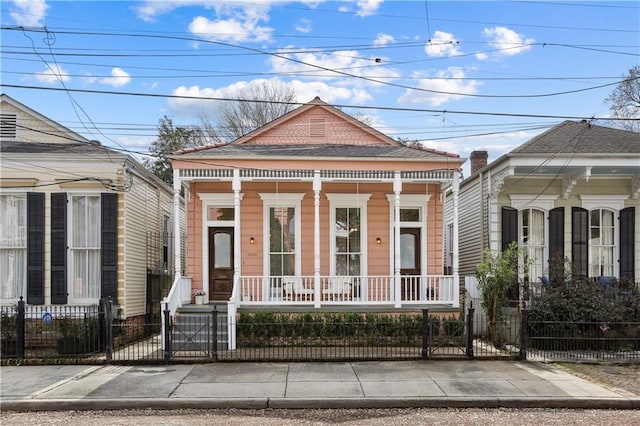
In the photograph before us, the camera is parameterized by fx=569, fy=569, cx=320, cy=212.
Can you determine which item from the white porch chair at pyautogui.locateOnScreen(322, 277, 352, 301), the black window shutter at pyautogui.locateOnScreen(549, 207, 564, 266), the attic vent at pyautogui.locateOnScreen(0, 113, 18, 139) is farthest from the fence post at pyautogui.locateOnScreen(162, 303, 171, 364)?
the black window shutter at pyautogui.locateOnScreen(549, 207, 564, 266)

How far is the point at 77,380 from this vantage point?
10.1 meters

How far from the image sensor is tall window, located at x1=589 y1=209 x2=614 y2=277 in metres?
16.5

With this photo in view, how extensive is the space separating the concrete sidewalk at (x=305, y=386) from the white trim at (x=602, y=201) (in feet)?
22.6

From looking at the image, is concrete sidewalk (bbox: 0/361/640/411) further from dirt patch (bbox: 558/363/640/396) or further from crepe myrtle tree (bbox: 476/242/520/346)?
crepe myrtle tree (bbox: 476/242/520/346)

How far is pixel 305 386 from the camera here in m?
9.42

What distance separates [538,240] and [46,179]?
1351 centimetres

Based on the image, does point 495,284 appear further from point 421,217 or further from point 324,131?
point 324,131

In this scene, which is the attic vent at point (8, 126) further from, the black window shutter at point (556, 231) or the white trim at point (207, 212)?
the black window shutter at point (556, 231)

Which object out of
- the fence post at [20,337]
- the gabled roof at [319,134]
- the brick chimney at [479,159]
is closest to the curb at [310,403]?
the fence post at [20,337]

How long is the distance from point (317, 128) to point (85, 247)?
7.40 m

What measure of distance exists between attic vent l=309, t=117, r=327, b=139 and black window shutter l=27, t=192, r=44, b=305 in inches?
302

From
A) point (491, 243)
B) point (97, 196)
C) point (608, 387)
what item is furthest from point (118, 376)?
point (491, 243)

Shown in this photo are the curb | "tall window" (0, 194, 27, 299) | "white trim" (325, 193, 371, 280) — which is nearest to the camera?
the curb

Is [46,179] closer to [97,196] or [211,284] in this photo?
[97,196]
